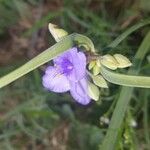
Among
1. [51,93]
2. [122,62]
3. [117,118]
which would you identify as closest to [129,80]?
[122,62]

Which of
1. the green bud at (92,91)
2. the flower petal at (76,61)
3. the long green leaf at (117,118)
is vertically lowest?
the long green leaf at (117,118)

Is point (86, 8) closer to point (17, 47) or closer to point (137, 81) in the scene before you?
point (17, 47)

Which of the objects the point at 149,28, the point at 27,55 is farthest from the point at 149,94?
the point at 27,55

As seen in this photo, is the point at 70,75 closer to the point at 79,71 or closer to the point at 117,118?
the point at 79,71

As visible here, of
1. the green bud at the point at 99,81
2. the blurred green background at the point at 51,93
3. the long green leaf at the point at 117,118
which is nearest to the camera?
the green bud at the point at 99,81

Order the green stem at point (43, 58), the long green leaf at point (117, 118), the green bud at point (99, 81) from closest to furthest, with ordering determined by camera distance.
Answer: the green stem at point (43, 58) → the green bud at point (99, 81) → the long green leaf at point (117, 118)

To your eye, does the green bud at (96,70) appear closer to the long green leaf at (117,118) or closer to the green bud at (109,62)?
the green bud at (109,62)

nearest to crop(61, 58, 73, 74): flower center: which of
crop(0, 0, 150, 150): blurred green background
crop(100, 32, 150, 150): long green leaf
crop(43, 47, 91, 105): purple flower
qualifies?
crop(43, 47, 91, 105): purple flower

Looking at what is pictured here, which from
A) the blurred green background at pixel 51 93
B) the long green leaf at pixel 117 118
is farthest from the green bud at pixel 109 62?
the blurred green background at pixel 51 93
